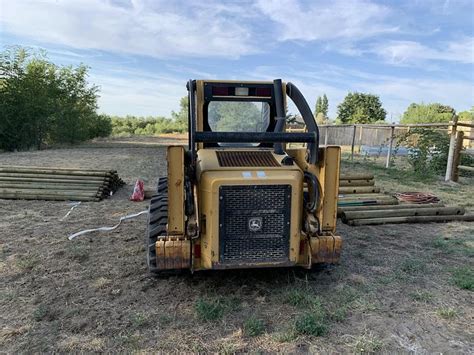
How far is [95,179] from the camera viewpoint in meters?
8.27

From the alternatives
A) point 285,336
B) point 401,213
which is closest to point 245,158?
point 285,336

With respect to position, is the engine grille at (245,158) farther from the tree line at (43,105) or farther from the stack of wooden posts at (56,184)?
the tree line at (43,105)

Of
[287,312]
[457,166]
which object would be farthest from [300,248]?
[457,166]

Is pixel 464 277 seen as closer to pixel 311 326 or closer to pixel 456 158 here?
pixel 311 326

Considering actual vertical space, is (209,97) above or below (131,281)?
above

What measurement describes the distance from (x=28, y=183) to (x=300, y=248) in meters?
6.54

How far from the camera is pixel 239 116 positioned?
4.82 metres

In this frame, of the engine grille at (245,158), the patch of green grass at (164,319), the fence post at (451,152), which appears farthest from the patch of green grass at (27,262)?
the fence post at (451,152)

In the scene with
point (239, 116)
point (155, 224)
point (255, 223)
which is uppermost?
point (239, 116)

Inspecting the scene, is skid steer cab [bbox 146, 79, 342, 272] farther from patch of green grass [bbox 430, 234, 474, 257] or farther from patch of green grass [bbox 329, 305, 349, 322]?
patch of green grass [bbox 430, 234, 474, 257]

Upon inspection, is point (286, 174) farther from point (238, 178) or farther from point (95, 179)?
point (95, 179)

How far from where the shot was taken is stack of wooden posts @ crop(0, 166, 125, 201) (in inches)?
300

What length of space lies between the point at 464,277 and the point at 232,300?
8.15ft

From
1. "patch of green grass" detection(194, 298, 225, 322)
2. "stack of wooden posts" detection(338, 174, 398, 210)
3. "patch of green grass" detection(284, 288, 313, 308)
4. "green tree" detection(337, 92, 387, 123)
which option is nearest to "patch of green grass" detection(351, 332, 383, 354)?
"patch of green grass" detection(284, 288, 313, 308)
